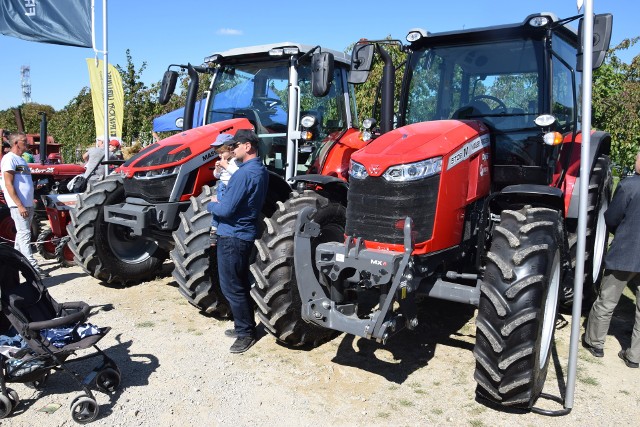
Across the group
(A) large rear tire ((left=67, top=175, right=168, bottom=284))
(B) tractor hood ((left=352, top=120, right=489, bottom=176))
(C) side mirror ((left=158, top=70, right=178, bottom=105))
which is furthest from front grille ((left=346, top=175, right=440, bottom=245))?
(C) side mirror ((left=158, top=70, right=178, bottom=105))

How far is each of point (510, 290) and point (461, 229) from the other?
0.76 metres

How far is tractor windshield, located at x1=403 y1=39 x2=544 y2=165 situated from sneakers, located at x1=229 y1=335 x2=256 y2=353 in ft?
7.87

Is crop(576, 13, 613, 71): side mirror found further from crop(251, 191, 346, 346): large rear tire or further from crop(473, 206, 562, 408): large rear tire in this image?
crop(251, 191, 346, 346): large rear tire

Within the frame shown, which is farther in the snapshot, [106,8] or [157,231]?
[106,8]

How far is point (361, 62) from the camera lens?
4520 mm

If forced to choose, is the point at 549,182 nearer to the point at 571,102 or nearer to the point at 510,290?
the point at 571,102

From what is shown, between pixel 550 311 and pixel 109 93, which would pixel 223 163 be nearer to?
pixel 550 311

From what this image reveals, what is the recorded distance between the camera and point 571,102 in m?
4.68

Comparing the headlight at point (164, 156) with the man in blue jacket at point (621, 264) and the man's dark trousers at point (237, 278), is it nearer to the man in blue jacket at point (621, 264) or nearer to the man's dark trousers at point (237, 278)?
the man's dark trousers at point (237, 278)

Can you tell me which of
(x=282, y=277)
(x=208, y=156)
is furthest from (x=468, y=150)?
(x=208, y=156)

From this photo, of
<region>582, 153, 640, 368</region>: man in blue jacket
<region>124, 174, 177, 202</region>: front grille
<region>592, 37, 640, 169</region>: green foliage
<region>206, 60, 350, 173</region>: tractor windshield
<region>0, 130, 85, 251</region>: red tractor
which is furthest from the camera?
<region>592, 37, 640, 169</region>: green foliage

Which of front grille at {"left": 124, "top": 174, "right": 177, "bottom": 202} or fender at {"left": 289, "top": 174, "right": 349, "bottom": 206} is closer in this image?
fender at {"left": 289, "top": 174, "right": 349, "bottom": 206}

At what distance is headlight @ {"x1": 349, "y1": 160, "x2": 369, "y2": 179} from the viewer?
3.79m

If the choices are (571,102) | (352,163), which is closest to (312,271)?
(352,163)
